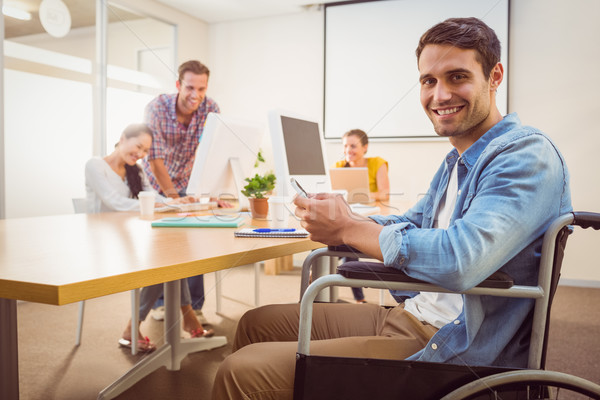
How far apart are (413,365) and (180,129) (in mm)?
2303

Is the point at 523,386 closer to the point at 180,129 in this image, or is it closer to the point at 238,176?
the point at 238,176

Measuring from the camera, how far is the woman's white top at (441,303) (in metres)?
1.01

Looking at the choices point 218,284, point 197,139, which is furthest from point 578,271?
point 197,139

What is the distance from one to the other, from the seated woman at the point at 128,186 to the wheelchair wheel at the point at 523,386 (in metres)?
1.87

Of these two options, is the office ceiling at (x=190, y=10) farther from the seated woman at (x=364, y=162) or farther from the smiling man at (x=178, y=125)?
the seated woman at (x=364, y=162)

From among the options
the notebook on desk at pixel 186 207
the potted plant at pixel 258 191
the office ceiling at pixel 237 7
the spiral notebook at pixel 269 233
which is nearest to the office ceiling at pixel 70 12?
the office ceiling at pixel 237 7

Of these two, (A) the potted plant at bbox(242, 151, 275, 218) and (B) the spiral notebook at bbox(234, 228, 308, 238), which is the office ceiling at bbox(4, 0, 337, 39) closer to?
(A) the potted plant at bbox(242, 151, 275, 218)

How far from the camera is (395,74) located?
4148 mm

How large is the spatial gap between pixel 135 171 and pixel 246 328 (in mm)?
1744

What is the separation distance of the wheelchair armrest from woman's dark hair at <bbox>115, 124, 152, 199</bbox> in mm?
2063

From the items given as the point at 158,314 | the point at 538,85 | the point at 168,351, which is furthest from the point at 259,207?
the point at 538,85

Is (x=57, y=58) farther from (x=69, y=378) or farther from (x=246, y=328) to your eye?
(x=246, y=328)

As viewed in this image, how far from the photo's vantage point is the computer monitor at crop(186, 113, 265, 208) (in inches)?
80.2

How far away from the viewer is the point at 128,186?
260 cm
